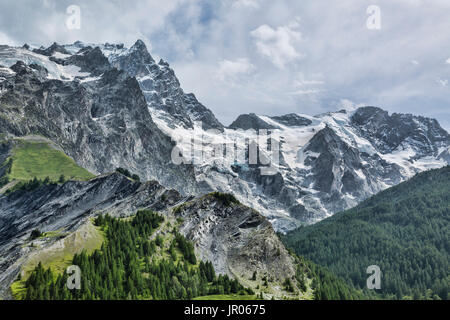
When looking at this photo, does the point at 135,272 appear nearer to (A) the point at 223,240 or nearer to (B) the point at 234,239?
(A) the point at 223,240

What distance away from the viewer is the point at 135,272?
126 m

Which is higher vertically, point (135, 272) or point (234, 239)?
point (234, 239)

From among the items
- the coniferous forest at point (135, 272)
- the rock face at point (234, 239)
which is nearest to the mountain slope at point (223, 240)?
the rock face at point (234, 239)

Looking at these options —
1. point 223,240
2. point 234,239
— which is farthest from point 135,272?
point 234,239

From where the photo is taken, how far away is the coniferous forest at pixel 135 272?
112306 millimetres

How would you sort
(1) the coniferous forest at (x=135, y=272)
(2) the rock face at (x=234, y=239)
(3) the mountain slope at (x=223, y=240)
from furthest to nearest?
(2) the rock face at (x=234, y=239) → (3) the mountain slope at (x=223, y=240) → (1) the coniferous forest at (x=135, y=272)

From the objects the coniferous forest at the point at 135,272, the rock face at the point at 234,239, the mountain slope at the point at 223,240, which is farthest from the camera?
the rock face at the point at 234,239

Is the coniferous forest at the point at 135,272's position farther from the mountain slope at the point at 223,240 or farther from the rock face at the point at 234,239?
the mountain slope at the point at 223,240

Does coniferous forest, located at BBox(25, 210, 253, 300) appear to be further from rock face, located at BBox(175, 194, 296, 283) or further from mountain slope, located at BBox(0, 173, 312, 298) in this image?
mountain slope, located at BBox(0, 173, 312, 298)

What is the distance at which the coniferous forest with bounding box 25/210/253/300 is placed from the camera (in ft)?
368

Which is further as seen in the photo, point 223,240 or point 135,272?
point 223,240
